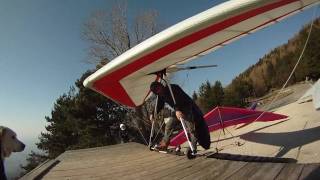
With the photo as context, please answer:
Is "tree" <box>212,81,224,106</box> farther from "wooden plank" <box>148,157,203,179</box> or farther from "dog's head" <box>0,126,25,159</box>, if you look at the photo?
"dog's head" <box>0,126,25,159</box>

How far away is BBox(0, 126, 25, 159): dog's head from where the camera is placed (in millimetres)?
3816

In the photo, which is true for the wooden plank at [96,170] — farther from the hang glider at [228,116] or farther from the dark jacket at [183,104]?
the hang glider at [228,116]

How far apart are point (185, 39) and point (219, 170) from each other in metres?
1.75

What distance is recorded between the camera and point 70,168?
645cm

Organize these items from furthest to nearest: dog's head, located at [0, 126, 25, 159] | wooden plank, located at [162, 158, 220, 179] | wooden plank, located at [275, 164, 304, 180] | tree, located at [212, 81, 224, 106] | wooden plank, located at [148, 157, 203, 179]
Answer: tree, located at [212, 81, 224, 106], wooden plank, located at [148, 157, 203, 179], wooden plank, located at [162, 158, 220, 179], dog's head, located at [0, 126, 25, 159], wooden plank, located at [275, 164, 304, 180]

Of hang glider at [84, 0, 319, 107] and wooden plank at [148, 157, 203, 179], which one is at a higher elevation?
hang glider at [84, 0, 319, 107]

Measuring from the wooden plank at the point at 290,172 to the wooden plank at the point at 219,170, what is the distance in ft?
2.06

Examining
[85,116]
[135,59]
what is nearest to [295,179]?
[135,59]

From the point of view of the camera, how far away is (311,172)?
118 inches

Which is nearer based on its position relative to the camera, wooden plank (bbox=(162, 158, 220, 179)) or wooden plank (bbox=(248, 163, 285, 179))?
wooden plank (bbox=(248, 163, 285, 179))

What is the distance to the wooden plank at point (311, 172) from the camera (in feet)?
9.51

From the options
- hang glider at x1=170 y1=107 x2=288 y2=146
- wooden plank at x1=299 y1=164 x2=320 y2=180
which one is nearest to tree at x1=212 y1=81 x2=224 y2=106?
hang glider at x1=170 y1=107 x2=288 y2=146

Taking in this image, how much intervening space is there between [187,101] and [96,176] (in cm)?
192

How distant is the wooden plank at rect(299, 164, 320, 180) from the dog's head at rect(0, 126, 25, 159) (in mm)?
3194
